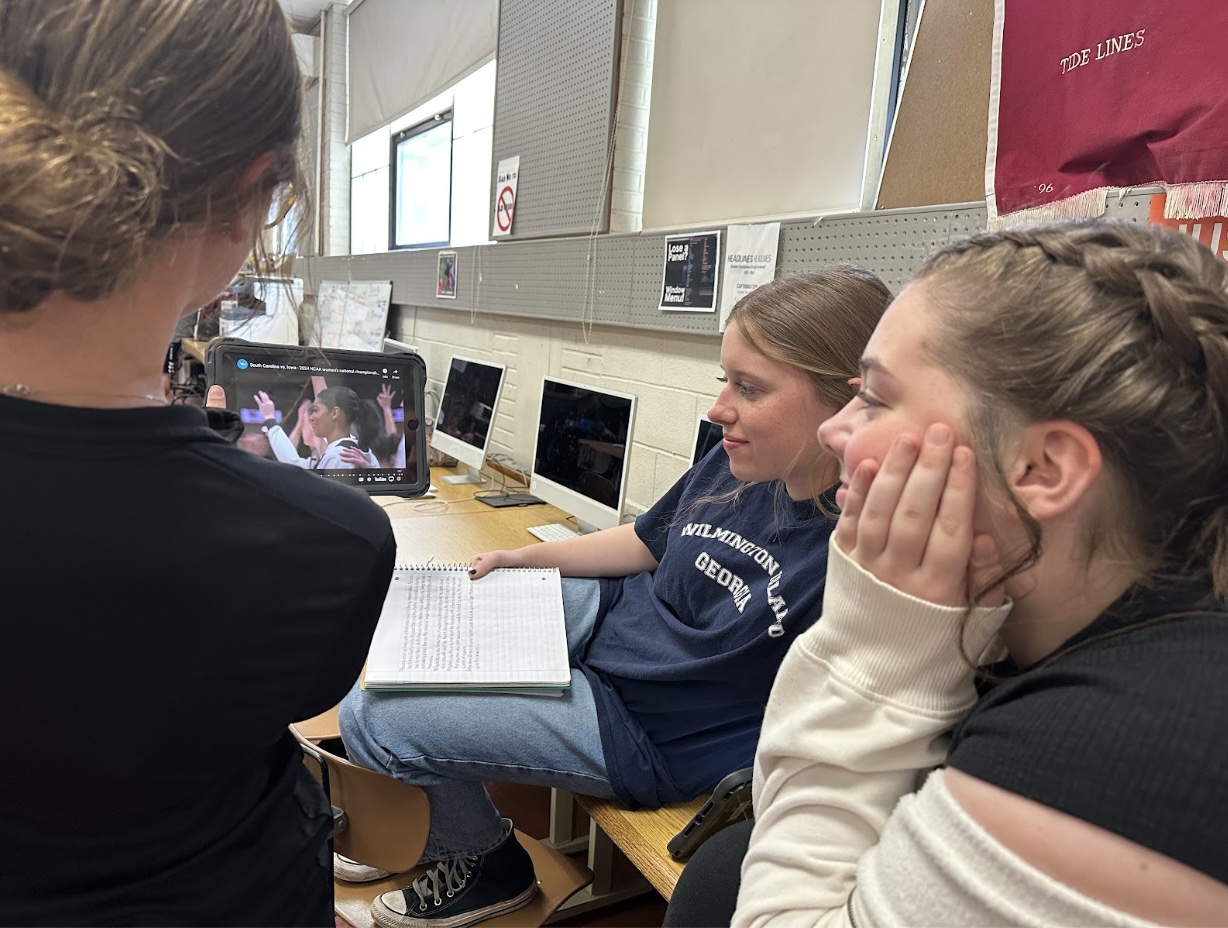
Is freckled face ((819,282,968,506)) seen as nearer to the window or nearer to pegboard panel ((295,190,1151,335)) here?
pegboard panel ((295,190,1151,335))

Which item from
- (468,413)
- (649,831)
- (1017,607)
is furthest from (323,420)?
(1017,607)

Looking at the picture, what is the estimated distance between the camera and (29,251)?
0.45 metres

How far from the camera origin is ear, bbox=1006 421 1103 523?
536mm

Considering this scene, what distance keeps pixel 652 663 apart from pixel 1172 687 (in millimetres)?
871

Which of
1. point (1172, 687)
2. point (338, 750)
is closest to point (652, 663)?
point (338, 750)

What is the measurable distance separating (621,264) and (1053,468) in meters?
1.67

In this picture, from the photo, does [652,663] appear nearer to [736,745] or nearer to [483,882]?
[736,745]

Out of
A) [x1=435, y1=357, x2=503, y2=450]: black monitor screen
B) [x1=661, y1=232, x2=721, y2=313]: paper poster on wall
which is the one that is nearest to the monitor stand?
[x1=435, y1=357, x2=503, y2=450]: black monitor screen

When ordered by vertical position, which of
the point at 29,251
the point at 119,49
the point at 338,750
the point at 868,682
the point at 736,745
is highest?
the point at 119,49

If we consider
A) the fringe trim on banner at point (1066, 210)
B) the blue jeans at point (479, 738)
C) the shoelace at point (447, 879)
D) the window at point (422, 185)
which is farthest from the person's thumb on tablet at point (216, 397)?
the window at point (422, 185)

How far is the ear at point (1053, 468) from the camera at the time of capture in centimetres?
54

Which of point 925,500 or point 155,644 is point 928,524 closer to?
point 925,500

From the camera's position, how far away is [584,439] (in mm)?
1960

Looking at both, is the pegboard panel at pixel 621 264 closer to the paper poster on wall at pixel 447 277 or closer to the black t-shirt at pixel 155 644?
the paper poster on wall at pixel 447 277
